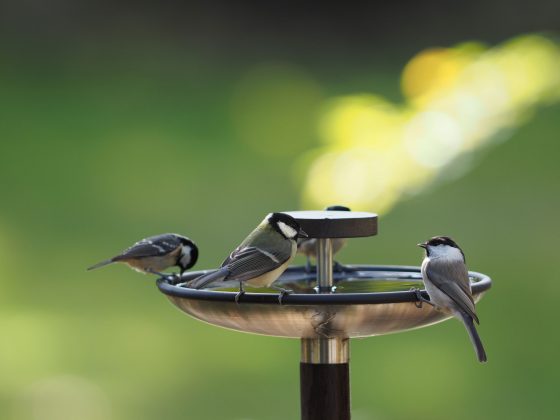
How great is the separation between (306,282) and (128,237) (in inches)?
131

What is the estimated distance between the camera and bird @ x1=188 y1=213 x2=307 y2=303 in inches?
91.3

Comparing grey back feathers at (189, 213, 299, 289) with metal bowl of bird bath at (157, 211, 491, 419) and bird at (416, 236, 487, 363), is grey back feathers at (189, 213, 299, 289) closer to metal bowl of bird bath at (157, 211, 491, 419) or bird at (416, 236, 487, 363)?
metal bowl of bird bath at (157, 211, 491, 419)

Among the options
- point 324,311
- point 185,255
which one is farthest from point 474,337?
point 185,255

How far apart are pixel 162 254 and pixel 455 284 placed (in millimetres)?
1485

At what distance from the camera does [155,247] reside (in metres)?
3.51

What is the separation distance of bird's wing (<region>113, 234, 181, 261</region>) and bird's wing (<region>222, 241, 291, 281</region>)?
1107 millimetres

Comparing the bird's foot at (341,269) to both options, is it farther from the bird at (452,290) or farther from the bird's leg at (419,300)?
the bird's leg at (419,300)

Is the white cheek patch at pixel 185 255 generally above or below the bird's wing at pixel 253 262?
above

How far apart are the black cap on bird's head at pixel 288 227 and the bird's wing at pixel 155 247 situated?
1076 mm

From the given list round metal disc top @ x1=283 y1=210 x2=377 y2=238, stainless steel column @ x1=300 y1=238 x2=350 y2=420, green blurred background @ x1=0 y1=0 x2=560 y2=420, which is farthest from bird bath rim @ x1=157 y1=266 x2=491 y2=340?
green blurred background @ x1=0 y1=0 x2=560 y2=420

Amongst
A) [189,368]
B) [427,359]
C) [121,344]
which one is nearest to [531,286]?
[427,359]

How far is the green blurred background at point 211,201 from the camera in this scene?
528 cm

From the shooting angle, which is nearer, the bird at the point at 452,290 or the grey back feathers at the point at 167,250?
the bird at the point at 452,290

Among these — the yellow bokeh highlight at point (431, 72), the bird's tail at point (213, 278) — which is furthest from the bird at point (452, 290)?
the yellow bokeh highlight at point (431, 72)
